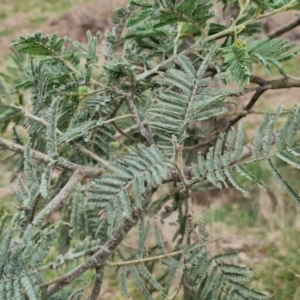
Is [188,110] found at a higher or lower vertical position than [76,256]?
higher

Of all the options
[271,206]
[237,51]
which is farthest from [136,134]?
[271,206]

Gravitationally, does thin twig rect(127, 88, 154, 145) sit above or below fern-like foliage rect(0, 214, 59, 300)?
above

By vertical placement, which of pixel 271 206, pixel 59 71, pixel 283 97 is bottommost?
pixel 59 71

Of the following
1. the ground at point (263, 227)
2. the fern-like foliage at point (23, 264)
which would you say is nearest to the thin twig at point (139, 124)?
the fern-like foliage at point (23, 264)

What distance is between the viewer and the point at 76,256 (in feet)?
1.02

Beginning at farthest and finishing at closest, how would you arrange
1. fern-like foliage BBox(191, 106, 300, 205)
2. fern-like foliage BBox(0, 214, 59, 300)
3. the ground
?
the ground, fern-like foliage BBox(191, 106, 300, 205), fern-like foliage BBox(0, 214, 59, 300)

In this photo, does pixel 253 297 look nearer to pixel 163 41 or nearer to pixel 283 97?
pixel 163 41

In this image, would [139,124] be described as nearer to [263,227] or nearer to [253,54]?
[253,54]

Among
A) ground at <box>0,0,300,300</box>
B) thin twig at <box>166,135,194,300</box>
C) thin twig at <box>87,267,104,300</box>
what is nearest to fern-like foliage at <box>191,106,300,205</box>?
thin twig at <box>166,135,194,300</box>

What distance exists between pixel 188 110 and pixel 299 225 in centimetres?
129

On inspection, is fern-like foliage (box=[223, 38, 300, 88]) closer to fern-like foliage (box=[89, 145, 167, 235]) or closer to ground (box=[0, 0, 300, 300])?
fern-like foliage (box=[89, 145, 167, 235])

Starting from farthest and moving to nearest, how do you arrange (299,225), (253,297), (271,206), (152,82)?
(271,206)
(299,225)
(152,82)
(253,297)

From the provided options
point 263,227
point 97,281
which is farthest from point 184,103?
point 263,227

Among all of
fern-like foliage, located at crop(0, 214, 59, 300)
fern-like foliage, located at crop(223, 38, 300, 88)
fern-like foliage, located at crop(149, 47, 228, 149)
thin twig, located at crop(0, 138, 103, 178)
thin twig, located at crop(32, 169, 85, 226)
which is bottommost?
fern-like foliage, located at crop(0, 214, 59, 300)
